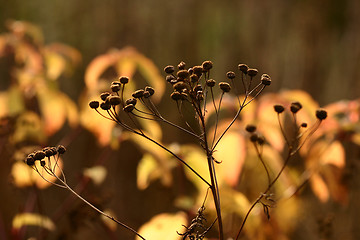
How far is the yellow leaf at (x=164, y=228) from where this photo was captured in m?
0.58

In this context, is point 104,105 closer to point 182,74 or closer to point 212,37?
point 182,74

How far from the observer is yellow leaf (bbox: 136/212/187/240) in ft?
1.92

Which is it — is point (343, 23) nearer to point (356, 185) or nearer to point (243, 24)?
point (243, 24)

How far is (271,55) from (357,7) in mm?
407

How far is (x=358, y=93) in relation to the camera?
1646 millimetres

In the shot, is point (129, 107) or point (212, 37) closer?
point (129, 107)

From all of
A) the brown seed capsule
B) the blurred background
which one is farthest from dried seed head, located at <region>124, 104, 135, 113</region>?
the blurred background

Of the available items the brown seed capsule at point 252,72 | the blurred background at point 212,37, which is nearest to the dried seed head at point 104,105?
the brown seed capsule at point 252,72

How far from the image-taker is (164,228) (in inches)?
24.0

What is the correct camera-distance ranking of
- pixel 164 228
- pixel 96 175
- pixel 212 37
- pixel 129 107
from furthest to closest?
pixel 212 37, pixel 96 175, pixel 164 228, pixel 129 107

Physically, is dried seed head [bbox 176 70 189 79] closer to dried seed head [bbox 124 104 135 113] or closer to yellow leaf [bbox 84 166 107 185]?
dried seed head [bbox 124 104 135 113]

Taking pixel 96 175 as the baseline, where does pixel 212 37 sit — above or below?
above

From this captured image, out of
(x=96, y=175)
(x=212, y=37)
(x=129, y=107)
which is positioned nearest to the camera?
(x=129, y=107)

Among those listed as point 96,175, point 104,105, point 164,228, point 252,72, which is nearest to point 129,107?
point 104,105
